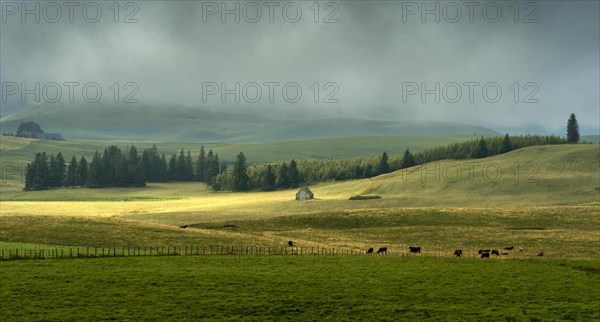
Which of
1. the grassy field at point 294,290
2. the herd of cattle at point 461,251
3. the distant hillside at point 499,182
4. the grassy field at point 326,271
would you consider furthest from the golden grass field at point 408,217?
the grassy field at point 294,290

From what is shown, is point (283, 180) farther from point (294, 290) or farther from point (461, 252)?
point (294, 290)

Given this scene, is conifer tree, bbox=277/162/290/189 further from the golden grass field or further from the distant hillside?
the golden grass field

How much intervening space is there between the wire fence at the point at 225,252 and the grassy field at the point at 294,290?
3734mm

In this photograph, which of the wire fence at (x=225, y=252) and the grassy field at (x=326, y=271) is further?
the wire fence at (x=225, y=252)

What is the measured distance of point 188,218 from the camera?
113 metres

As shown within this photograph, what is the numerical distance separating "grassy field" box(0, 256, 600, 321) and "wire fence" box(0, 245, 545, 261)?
147 inches

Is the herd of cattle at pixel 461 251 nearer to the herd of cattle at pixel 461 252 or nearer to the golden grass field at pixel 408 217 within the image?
the herd of cattle at pixel 461 252

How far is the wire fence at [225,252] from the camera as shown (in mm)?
59719

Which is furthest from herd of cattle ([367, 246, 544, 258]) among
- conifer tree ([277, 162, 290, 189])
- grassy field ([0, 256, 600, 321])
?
conifer tree ([277, 162, 290, 189])

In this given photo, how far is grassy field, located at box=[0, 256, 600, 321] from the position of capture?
133 ft

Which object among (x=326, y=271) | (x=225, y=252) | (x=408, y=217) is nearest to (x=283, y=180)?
(x=408, y=217)

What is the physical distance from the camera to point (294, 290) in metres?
46.2

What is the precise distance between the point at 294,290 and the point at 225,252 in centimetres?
2048

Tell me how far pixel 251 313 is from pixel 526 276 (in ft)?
80.8
